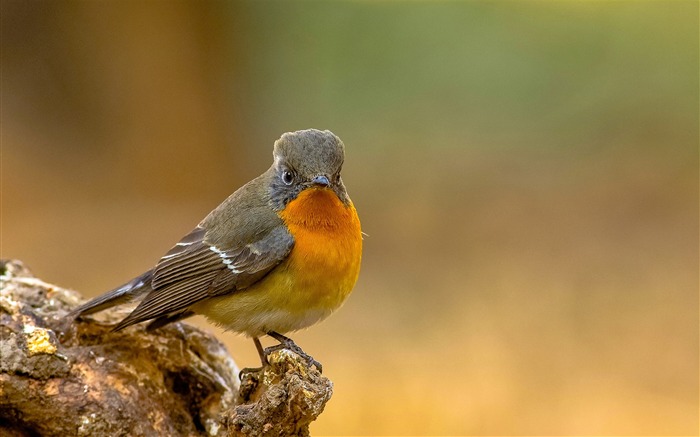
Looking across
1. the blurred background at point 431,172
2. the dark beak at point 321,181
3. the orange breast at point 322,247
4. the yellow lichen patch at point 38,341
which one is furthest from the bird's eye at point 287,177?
the blurred background at point 431,172

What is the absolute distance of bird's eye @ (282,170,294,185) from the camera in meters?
5.07

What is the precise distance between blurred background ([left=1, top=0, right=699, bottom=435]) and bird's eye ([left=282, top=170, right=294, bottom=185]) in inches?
137

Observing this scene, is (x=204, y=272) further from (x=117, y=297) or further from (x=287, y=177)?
(x=287, y=177)

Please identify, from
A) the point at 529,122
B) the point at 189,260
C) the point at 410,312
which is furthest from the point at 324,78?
the point at 189,260

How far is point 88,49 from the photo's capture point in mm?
12281

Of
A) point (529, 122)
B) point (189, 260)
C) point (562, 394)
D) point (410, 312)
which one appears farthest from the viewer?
point (529, 122)

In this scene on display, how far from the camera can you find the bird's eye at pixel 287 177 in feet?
16.6

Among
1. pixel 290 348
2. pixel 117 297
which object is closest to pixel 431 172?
pixel 117 297

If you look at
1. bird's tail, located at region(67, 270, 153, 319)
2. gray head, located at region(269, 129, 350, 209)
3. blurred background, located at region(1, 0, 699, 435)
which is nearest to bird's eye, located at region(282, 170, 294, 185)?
gray head, located at region(269, 129, 350, 209)

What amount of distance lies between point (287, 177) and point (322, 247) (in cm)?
51

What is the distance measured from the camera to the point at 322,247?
490 cm

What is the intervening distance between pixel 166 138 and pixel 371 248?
3.44 meters

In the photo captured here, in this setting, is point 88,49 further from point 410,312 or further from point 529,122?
point 529,122

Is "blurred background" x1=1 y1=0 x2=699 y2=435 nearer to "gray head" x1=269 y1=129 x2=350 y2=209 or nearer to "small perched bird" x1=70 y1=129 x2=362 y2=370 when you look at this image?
"small perched bird" x1=70 y1=129 x2=362 y2=370
